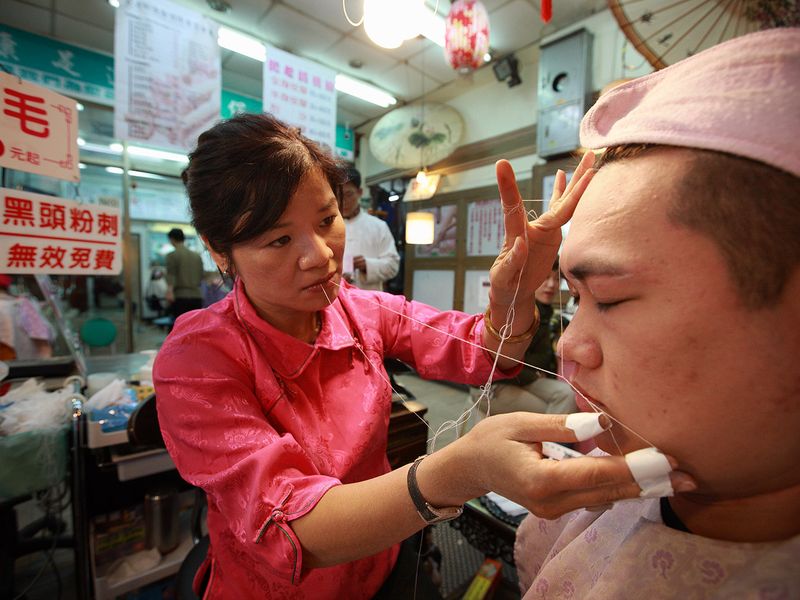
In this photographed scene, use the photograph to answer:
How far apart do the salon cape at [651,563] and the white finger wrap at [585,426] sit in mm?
283

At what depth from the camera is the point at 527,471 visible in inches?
19.7

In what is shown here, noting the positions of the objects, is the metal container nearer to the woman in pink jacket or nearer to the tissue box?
the tissue box

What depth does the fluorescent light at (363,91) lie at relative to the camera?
4197 millimetres

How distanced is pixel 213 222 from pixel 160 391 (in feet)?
1.36

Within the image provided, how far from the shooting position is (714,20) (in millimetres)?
1146

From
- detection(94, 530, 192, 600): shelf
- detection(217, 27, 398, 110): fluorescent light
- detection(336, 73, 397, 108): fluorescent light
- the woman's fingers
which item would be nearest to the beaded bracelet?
the woman's fingers

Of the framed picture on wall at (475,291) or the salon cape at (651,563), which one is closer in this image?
the salon cape at (651,563)

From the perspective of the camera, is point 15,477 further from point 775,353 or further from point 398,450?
point 775,353

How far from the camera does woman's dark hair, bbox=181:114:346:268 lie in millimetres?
871

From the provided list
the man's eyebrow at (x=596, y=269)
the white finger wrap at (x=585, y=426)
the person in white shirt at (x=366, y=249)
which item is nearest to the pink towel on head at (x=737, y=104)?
the man's eyebrow at (x=596, y=269)

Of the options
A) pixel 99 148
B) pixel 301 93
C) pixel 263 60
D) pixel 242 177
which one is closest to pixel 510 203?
pixel 242 177

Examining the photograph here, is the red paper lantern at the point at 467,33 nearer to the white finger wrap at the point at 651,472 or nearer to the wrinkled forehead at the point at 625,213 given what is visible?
the wrinkled forehead at the point at 625,213

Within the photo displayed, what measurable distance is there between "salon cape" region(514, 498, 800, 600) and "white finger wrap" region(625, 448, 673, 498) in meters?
0.20

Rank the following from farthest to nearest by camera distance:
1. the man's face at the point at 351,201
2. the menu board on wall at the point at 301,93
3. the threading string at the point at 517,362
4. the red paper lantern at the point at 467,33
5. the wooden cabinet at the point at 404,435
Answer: the menu board on wall at the point at 301,93 < the red paper lantern at the point at 467,33 < the man's face at the point at 351,201 < the wooden cabinet at the point at 404,435 < the threading string at the point at 517,362
